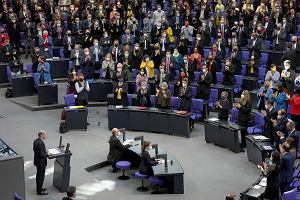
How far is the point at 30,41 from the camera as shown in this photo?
27.5 metres

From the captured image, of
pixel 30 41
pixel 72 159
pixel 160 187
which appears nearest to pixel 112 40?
pixel 30 41

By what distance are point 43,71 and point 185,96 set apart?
5.72 meters

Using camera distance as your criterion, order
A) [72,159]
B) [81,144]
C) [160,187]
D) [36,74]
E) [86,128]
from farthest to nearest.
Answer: [36,74]
[86,128]
[81,144]
[72,159]
[160,187]

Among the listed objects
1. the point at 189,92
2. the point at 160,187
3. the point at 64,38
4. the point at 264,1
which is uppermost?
the point at 264,1

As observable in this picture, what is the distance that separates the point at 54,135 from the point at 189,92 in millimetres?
4702

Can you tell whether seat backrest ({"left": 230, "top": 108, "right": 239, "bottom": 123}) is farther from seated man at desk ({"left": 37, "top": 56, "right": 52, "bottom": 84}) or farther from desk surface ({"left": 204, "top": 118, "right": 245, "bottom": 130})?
seated man at desk ({"left": 37, "top": 56, "right": 52, "bottom": 84})

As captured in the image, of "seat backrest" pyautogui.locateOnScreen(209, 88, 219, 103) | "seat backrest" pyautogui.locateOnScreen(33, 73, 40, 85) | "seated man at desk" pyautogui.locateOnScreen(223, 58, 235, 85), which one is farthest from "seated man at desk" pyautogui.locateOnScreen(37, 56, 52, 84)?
"seated man at desk" pyautogui.locateOnScreen(223, 58, 235, 85)

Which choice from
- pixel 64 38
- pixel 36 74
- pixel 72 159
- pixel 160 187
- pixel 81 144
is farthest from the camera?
pixel 64 38

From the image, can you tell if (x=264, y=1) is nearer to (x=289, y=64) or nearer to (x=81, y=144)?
(x=289, y=64)

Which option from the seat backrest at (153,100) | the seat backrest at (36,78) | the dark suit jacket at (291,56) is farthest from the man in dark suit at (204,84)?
the seat backrest at (36,78)

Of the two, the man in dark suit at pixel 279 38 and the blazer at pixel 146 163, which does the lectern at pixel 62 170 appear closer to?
the blazer at pixel 146 163

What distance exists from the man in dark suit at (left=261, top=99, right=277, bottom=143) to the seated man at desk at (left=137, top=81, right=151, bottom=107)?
4.72 meters

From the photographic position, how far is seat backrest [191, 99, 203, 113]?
68.2 ft

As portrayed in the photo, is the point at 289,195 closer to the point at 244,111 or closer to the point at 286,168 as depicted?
the point at 286,168
